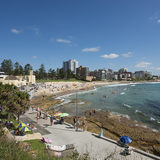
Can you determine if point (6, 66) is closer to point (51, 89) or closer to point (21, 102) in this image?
point (51, 89)

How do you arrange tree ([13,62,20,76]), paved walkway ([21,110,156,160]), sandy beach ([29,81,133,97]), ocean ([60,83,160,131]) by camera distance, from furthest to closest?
tree ([13,62,20,76])
sandy beach ([29,81,133,97])
ocean ([60,83,160,131])
paved walkway ([21,110,156,160])

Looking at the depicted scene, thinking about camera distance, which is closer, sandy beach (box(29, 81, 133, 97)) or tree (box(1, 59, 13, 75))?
sandy beach (box(29, 81, 133, 97))

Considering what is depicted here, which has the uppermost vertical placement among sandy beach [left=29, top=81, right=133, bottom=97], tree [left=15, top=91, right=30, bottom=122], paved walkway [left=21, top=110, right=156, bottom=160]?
tree [left=15, top=91, right=30, bottom=122]

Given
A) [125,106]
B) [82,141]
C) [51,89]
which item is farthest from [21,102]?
[51,89]

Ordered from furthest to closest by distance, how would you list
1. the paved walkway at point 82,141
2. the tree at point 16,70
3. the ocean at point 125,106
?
the tree at point 16,70 → the ocean at point 125,106 → the paved walkway at point 82,141

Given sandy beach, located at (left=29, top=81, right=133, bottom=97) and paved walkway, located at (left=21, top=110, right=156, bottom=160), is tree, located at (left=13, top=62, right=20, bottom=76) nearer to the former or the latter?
sandy beach, located at (left=29, top=81, right=133, bottom=97)

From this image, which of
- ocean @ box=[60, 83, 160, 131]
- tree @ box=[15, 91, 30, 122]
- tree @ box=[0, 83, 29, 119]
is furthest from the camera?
ocean @ box=[60, 83, 160, 131]

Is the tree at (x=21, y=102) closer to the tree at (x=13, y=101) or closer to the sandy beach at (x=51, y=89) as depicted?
the tree at (x=13, y=101)

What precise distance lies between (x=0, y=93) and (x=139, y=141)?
16414 millimetres

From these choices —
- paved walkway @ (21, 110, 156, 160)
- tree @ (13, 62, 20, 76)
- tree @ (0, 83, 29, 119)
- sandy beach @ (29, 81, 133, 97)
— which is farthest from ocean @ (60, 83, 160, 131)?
tree @ (13, 62, 20, 76)

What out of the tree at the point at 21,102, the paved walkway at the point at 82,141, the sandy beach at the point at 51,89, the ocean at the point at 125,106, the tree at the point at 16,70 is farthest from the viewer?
the tree at the point at 16,70

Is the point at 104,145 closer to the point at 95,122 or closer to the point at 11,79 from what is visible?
the point at 95,122

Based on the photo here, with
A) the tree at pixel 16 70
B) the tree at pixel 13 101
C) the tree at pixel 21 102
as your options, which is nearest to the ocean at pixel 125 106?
the tree at pixel 21 102

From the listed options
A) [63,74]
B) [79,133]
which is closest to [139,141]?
[79,133]
